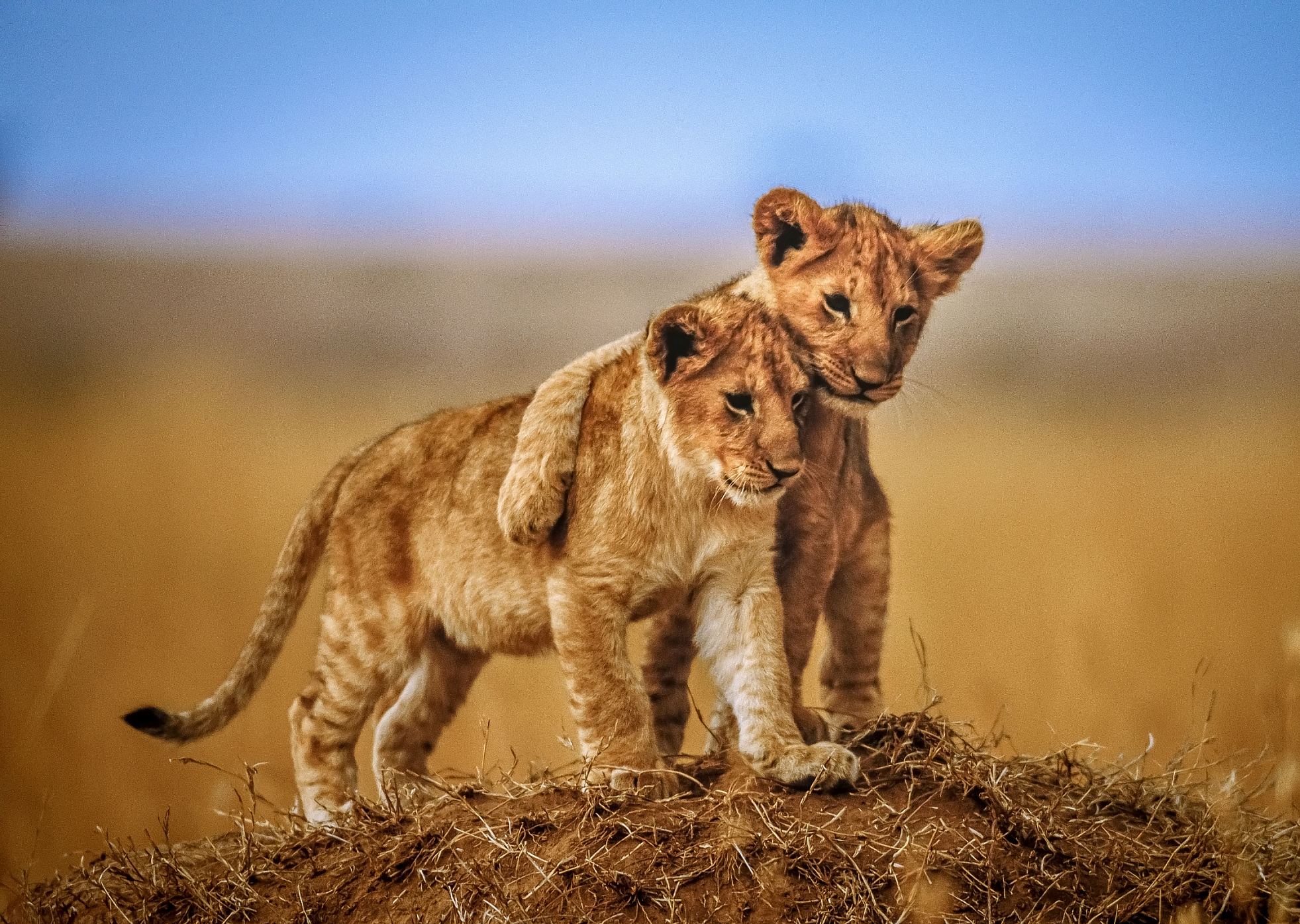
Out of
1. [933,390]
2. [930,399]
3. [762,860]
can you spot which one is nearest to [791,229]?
[933,390]

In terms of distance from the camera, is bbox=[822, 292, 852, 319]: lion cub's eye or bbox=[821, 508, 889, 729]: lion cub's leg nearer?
bbox=[822, 292, 852, 319]: lion cub's eye

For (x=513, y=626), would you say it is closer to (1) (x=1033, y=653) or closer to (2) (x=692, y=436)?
(2) (x=692, y=436)

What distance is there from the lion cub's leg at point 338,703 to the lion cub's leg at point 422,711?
0.62 feet

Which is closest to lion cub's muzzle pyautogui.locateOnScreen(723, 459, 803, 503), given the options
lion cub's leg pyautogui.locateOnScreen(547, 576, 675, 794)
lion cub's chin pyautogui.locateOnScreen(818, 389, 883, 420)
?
lion cub's chin pyautogui.locateOnScreen(818, 389, 883, 420)

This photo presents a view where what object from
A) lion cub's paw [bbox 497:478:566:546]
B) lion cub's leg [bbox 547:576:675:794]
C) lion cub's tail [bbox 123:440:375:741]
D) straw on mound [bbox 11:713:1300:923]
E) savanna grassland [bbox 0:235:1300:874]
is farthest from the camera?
savanna grassland [bbox 0:235:1300:874]

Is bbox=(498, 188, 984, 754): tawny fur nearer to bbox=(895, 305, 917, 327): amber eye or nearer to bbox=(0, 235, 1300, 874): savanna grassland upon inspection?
bbox=(895, 305, 917, 327): amber eye

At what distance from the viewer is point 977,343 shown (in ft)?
17.8

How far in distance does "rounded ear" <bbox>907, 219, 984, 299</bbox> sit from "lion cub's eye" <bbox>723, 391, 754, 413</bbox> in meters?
0.71

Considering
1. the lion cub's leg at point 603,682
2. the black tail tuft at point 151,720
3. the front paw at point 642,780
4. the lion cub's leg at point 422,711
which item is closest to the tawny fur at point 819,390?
the lion cub's leg at point 603,682

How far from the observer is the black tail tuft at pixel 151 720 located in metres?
3.71

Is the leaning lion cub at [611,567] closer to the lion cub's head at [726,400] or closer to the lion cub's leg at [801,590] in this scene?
the lion cub's head at [726,400]

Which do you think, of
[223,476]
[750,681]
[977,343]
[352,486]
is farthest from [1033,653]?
[223,476]

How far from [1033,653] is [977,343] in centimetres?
136

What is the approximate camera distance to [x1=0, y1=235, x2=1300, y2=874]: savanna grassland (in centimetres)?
504
